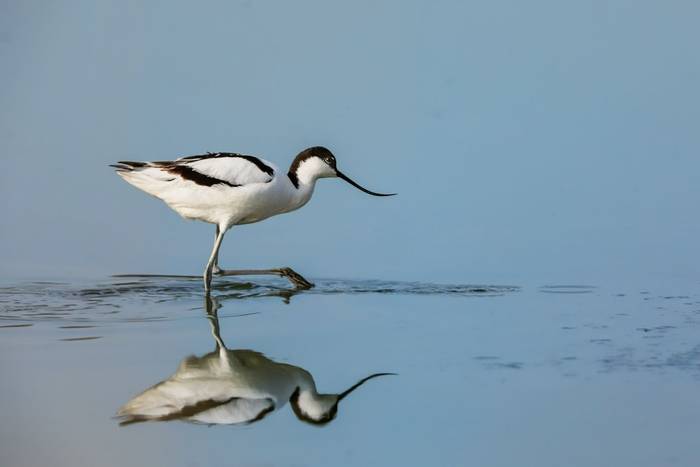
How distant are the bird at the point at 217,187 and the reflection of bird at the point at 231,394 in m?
3.31

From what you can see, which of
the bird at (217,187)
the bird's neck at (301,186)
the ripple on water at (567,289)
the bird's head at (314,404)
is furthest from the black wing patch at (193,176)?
the bird's head at (314,404)

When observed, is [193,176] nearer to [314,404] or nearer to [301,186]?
[301,186]

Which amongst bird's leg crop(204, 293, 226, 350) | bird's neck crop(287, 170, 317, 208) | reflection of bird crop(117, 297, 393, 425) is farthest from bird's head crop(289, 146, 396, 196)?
reflection of bird crop(117, 297, 393, 425)

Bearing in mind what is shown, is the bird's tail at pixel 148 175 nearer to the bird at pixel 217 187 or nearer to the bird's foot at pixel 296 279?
the bird at pixel 217 187

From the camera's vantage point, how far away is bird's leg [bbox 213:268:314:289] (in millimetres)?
10789

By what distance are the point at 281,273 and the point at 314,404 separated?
473 cm

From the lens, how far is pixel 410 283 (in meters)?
10.8

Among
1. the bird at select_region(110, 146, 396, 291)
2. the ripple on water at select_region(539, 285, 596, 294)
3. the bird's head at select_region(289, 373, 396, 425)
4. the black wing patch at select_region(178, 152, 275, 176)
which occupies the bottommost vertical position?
the bird's head at select_region(289, 373, 396, 425)

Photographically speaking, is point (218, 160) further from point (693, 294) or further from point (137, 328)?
point (693, 294)

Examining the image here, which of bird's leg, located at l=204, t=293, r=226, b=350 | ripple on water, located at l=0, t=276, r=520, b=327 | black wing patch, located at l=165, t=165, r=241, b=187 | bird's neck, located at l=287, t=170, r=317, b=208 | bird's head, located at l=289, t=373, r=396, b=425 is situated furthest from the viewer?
bird's neck, located at l=287, t=170, r=317, b=208

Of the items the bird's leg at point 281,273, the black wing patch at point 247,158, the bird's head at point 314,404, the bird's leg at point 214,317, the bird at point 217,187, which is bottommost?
the bird's head at point 314,404

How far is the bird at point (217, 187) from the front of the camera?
34.1 ft

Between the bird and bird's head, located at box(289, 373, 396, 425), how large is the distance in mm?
4112

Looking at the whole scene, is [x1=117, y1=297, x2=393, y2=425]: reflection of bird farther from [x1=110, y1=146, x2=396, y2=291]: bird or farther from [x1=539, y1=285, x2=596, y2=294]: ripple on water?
[x1=539, y1=285, x2=596, y2=294]: ripple on water
